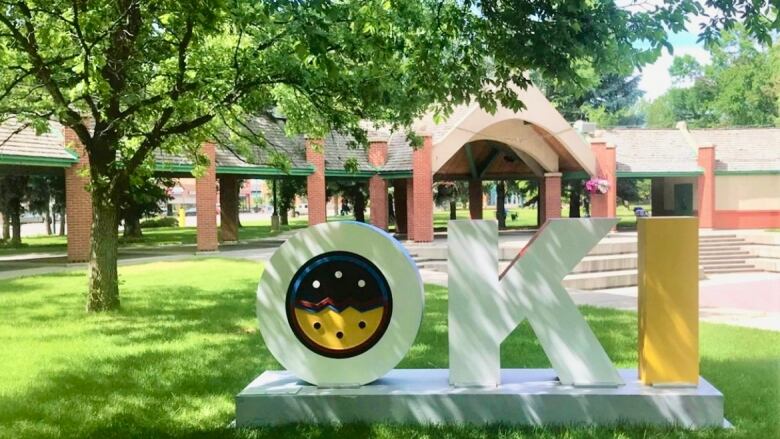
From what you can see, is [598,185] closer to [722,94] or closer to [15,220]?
[722,94]

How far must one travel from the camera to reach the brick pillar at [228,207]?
96.8ft

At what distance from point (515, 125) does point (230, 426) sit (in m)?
22.8

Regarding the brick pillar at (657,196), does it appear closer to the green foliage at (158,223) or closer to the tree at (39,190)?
the tree at (39,190)

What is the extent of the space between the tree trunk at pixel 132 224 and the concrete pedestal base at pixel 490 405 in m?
31.4

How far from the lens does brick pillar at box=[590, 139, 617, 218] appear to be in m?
28.4

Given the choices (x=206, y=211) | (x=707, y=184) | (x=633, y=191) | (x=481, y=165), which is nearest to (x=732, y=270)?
(x=707, y=184)

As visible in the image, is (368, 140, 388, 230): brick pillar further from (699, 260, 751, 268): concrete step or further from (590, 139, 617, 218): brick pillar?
(699, 260, 751, 268): concrete step

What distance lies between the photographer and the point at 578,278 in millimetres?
16375

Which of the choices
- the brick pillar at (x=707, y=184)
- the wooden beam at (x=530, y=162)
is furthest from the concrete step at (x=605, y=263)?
the brick pillar at (x=707, y=184)

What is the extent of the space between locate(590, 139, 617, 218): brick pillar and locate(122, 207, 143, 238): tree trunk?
23379mm

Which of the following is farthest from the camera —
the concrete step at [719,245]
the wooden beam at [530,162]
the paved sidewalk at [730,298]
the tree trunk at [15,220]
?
the tree trunk at [15,220]

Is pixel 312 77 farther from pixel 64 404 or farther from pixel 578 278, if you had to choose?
pixel 578 278

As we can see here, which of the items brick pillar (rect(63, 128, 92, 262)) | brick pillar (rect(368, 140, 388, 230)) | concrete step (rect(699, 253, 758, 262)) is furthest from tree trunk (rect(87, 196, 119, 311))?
concrete step (rect(699, 253, 758, 262))

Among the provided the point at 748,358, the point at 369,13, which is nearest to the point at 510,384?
the point at 748,358
